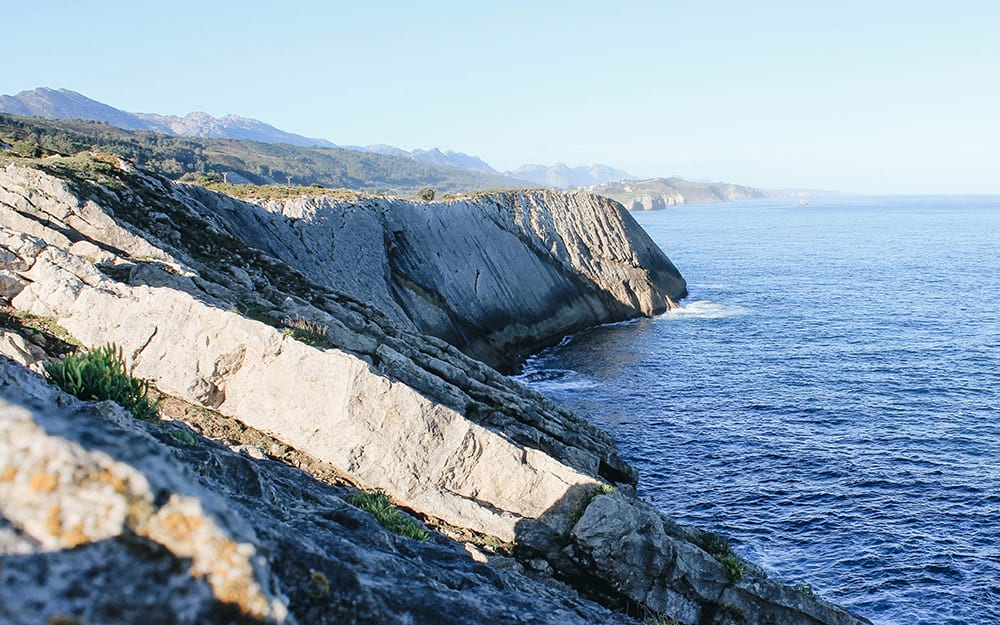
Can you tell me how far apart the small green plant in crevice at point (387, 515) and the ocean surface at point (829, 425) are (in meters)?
17.5

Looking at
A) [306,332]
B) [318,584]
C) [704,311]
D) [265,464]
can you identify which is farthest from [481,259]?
[318,584]

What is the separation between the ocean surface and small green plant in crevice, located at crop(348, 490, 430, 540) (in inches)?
690

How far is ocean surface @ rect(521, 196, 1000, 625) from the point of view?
26.6m

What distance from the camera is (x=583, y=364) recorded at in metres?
54.9

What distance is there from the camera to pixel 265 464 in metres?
14.2

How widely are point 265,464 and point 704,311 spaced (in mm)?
65375

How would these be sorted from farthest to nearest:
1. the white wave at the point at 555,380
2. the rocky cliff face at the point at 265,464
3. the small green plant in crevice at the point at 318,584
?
the white wave at the point at 555,380, the small green plant in crevice at the point at 318,584, the rocky cliff face at the point at 265,464

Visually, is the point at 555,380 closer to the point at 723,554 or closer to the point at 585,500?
the point at 723,554

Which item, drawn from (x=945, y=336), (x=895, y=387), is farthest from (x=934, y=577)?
(x=945, y=336)

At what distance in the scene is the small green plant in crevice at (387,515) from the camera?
508 inches

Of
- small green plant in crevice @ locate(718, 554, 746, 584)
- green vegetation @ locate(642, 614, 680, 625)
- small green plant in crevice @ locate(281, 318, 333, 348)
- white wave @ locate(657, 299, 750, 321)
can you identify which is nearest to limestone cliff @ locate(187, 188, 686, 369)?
white wave @ locate(657, 299, 750, 321)

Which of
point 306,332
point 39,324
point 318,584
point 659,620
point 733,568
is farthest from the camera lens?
point 306,332

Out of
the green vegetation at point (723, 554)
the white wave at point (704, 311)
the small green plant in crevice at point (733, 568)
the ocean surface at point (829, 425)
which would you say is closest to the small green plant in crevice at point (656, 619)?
the small green plant in crevice at point (733, 568)

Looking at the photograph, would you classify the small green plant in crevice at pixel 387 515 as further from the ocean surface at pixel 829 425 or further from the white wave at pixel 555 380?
the white wave at pixel 555 380
